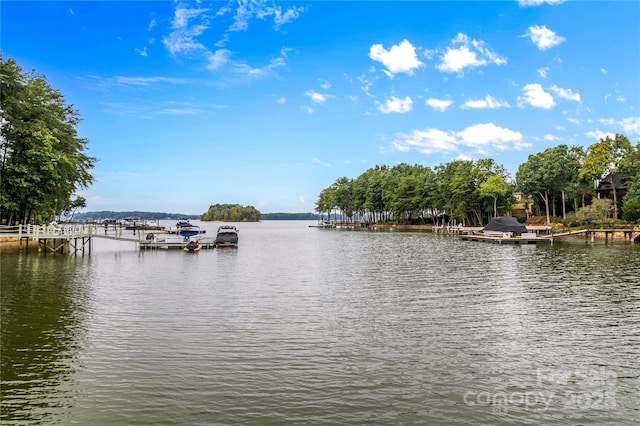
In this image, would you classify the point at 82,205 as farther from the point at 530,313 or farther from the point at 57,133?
Answer: the point at 530,313

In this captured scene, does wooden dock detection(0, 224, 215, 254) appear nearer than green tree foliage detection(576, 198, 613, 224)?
Yes

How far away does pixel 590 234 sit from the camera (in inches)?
2525

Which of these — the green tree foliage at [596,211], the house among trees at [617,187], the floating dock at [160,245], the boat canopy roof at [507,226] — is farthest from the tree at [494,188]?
the floating dock at [160,245]

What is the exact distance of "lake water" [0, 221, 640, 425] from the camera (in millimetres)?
8734

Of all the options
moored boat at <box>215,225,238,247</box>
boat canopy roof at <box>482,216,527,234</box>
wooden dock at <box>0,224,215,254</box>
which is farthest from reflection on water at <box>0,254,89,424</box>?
boat canopy roof at <box>482,216,527,234</box>

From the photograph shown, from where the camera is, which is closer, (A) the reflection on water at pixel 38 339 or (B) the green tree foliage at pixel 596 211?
(A) the reflection on water at pixel 38 339

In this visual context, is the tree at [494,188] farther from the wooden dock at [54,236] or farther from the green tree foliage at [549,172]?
the wooden dock at [54,236]

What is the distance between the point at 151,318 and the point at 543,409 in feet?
42.1

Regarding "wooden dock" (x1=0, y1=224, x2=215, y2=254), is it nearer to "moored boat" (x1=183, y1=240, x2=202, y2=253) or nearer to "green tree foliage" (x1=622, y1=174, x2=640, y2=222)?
"moored boat" (x1=183, y1=240, x2=202, y2=253)

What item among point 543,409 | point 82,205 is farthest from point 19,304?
point 82,205

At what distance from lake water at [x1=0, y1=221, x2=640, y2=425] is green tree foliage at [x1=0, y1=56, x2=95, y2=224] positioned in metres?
21.3

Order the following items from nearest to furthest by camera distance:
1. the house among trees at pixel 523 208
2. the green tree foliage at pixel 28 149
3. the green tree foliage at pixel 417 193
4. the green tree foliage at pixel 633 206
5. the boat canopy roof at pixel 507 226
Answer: the green tree foliage at pixel 28 149 < the boat canopy roof at pixel 507 226 < the green tree foliage at pixel 633 206 < the green tree foliage at pixel 417 193 < the house among trees at pixel 523 208

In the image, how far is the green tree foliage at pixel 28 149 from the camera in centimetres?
4016

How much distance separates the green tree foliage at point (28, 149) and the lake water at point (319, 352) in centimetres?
2134
